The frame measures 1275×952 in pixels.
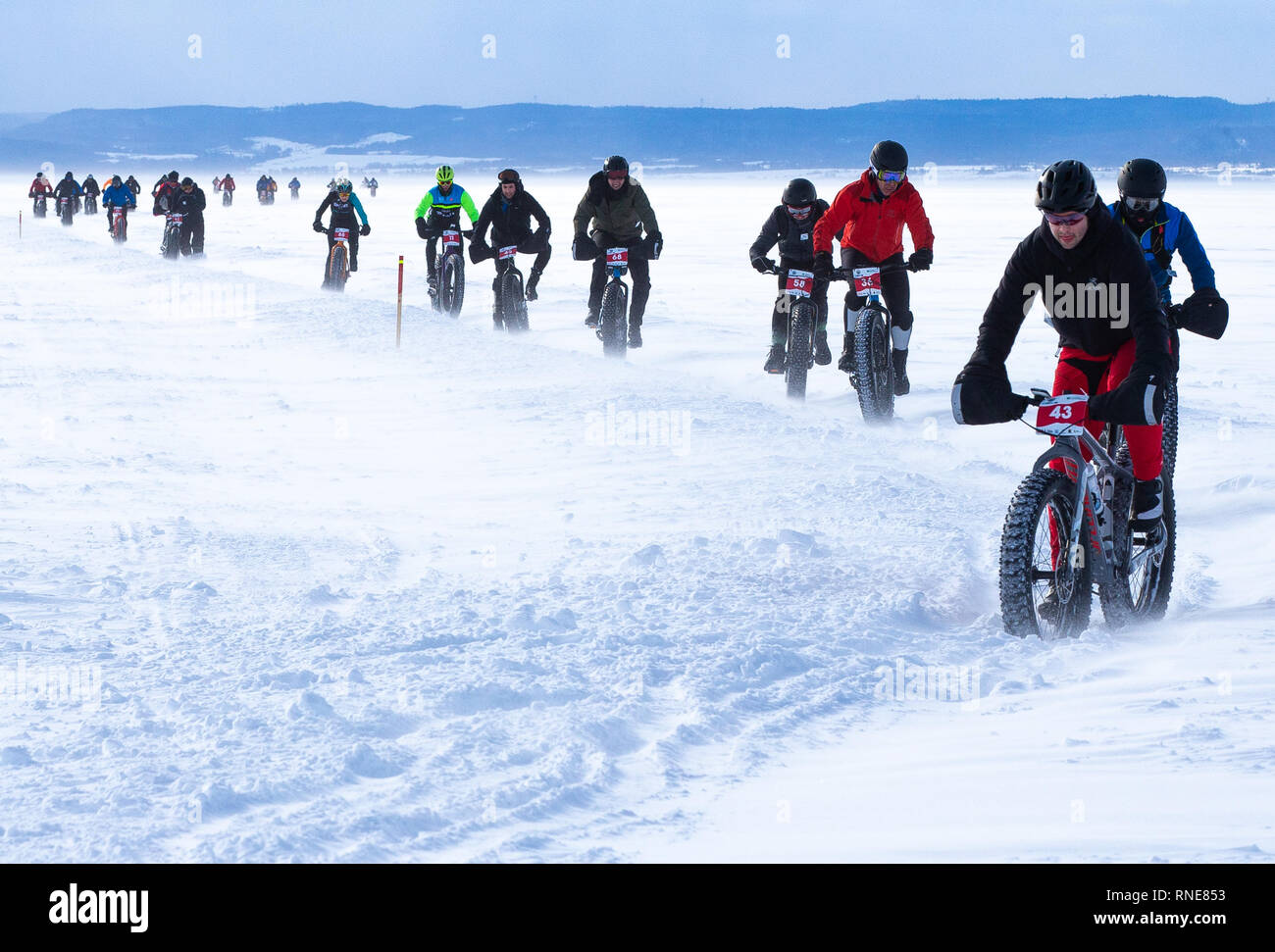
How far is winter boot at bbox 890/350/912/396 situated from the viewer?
366 inches

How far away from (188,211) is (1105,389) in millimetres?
22496

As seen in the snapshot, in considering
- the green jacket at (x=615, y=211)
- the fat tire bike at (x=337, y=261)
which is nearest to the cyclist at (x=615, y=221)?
the green jacket at (x=615, y=211)

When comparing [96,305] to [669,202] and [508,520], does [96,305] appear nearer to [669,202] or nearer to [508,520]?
[508,520]

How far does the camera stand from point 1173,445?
6.98m

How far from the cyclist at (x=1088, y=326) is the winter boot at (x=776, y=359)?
5.59m

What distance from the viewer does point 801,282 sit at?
941 cm

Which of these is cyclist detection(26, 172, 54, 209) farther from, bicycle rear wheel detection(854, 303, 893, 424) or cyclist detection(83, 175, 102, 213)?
bicycle rear wheel detection(854, 303, 893, 424)

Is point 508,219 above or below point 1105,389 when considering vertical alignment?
above

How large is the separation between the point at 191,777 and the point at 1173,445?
209 inches

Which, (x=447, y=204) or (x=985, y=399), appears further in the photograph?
(x=447, y=204)

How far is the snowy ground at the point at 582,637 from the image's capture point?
3.21 m

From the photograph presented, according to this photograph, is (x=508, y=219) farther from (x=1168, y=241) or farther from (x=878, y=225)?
(x=1168, y=241)


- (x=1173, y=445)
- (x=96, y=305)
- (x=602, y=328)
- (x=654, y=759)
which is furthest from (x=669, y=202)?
(x=654, y=759)

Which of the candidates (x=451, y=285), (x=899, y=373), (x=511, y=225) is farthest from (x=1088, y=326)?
(x=451, y=285)
